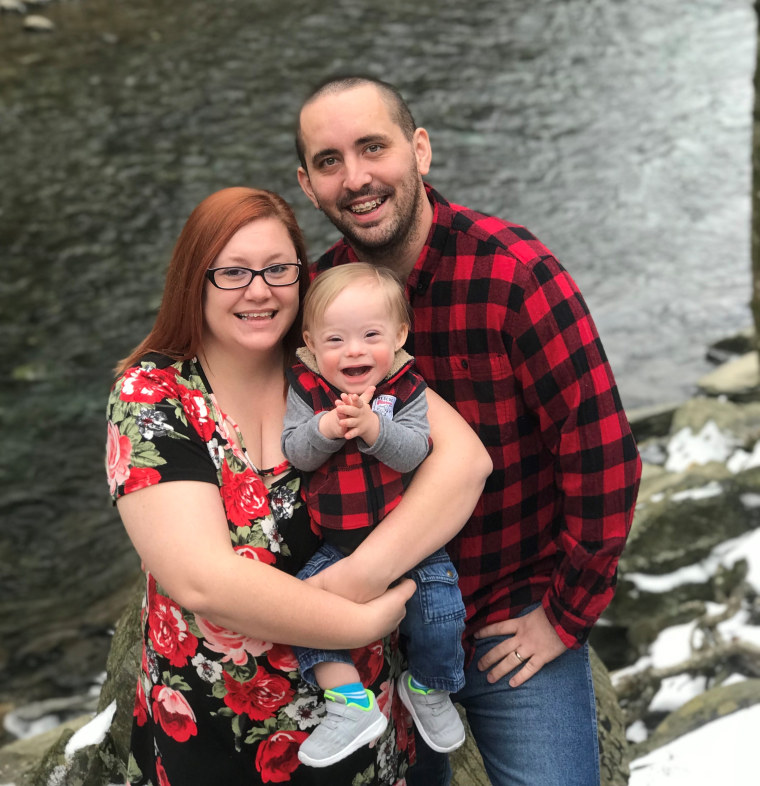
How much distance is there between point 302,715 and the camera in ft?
7.23

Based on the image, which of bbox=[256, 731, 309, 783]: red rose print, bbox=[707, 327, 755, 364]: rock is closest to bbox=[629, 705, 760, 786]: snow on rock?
bbox=[256, 731, 309, 783]: red rose print

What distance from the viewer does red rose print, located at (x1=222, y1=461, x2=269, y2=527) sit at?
6.91 ft

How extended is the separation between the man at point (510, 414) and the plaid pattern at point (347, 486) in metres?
0.30

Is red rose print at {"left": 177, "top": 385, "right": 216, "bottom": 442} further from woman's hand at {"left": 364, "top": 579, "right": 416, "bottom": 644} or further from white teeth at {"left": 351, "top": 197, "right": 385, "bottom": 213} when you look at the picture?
white teeth at {"left": 351, "top": 197, "right": 385, "bottom": 213}

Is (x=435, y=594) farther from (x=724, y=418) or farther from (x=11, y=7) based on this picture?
(x=11, y=7)

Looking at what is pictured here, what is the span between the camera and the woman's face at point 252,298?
7.22 feet

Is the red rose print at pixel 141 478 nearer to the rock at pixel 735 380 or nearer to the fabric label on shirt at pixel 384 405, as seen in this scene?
the fabric label on shirt at pixel 384 405

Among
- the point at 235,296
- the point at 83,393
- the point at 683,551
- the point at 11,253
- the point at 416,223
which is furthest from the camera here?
the point at 11,253

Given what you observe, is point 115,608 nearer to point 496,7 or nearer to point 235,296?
point 235,296

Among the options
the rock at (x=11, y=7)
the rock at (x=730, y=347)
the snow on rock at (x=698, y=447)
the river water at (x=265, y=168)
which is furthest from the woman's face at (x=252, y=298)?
the rock at (x=11, y=7)

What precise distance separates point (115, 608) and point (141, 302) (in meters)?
3.40

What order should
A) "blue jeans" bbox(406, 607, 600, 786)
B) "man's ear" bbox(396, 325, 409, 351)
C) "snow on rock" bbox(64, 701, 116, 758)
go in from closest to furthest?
"man's ear" bbox(396, 325, 409, 351), "blue jeans" bbox(406, 607, 600, 786), "snow on rock" bbox(64, 701, 116, 758)

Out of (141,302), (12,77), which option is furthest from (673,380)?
(12,77)

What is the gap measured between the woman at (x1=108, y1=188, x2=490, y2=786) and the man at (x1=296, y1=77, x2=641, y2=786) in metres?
0.19
